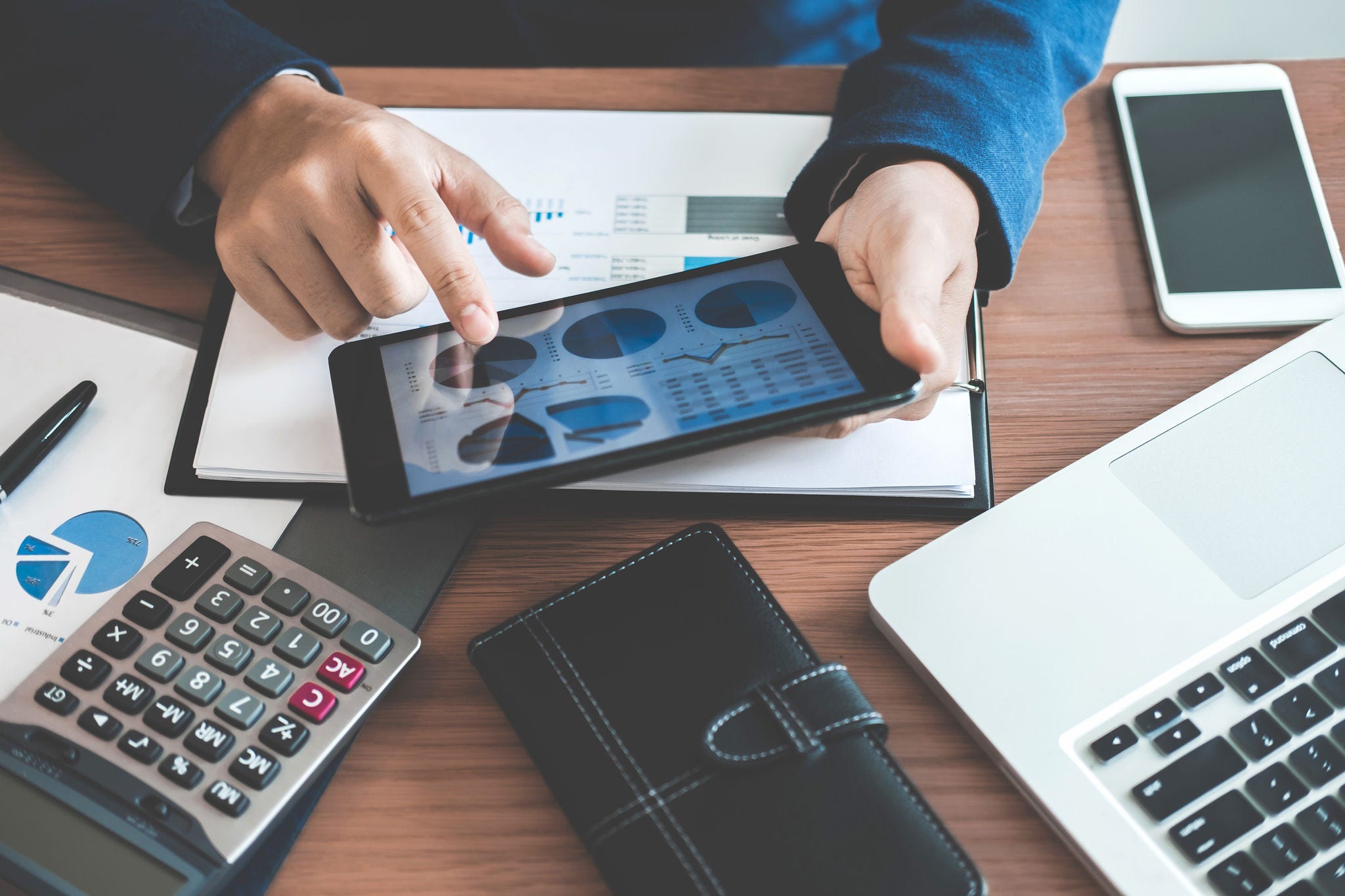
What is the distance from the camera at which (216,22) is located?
53 cm

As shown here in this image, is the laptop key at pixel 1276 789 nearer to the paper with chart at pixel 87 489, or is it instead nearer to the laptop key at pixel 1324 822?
the laptop key at pixel 1324 822

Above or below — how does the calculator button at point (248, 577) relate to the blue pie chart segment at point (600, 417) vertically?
below

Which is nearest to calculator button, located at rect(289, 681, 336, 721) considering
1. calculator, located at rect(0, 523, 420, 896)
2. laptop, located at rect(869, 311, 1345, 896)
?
calculator, located at rect(0, 523, 420, 896)

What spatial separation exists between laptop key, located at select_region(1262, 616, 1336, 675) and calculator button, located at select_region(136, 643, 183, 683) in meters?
0.45

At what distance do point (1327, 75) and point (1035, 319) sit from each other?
292 mm

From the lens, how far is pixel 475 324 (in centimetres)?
42

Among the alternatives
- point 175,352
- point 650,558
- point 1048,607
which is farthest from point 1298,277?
point 175,352

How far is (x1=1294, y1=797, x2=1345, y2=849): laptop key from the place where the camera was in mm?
322

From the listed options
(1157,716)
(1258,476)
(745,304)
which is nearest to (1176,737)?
(1157,716)

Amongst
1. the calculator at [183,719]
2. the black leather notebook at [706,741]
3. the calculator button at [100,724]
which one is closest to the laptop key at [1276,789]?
the black leather notebook at [706,741]

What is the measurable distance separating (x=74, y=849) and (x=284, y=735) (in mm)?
85

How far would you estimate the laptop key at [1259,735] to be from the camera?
337 mm

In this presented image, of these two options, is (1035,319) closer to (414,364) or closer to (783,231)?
(783,231)

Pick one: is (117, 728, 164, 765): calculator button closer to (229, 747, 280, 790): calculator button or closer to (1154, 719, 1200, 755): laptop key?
(229, 747, 280, 790): calculator button
